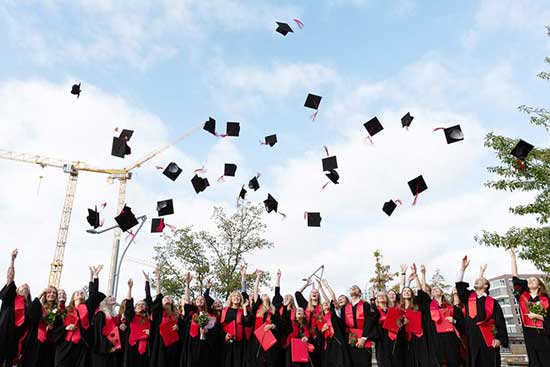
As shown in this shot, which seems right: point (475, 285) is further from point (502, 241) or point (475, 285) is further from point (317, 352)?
point (502, 241)

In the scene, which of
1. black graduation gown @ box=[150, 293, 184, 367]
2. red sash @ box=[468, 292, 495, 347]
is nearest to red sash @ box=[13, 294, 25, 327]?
black graduation gown @ box=[150, 293, 184, 367]

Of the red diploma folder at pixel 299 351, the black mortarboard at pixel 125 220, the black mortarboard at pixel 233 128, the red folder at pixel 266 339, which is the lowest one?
the red diploma folder at pixel 299 351

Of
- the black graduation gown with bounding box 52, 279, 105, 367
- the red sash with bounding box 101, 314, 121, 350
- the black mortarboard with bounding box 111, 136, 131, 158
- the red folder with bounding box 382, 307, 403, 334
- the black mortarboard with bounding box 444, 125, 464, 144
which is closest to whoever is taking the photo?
the black graduation gown with bounding box 52, 279, 105, 367

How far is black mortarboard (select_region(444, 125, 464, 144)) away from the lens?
10.4 metres

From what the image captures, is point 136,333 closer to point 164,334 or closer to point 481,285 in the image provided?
point 164,334

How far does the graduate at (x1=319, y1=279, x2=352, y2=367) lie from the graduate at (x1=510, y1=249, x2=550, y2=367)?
8.90 feet

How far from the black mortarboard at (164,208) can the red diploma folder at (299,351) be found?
5.21 meters

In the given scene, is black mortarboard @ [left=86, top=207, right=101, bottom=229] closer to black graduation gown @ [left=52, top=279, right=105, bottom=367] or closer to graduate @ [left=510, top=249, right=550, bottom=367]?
black graduation gown @ [left=52, top=279, right=105, bottom=367]

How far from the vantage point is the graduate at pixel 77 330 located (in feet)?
24.2

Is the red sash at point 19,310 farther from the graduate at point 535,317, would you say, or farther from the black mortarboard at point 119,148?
the graduate at point 535,317

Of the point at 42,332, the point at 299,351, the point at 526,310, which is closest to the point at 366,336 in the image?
the point at 299,351

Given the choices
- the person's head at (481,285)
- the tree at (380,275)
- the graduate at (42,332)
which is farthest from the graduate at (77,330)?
the tree at (380,275)

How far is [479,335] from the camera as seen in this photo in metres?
7.39

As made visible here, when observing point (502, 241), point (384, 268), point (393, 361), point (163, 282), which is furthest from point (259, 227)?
point (393, 361)
